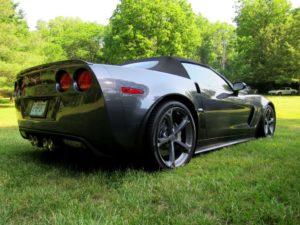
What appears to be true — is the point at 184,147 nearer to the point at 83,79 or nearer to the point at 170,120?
the point at 170,120

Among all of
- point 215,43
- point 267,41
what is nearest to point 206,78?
point 267,41

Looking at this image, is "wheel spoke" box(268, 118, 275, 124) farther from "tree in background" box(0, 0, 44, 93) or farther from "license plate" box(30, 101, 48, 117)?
"tree in background" box(0, 0, 44, 93)

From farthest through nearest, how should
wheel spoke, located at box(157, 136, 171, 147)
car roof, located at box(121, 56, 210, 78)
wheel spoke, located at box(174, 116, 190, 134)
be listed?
car roof, located at box(121, 56, 210, 78)
wheel spoke, located at box(174, 116, 190, 134)
wheel spoke, located at box(157, 136, 171, 147)

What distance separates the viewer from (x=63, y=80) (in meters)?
2.79

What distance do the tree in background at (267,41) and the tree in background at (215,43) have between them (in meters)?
10.4

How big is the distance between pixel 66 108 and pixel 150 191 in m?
1.00

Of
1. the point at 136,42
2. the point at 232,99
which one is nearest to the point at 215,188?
the point at 232,99

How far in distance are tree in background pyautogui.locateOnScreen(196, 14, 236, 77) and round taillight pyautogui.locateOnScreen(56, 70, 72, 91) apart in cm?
5488

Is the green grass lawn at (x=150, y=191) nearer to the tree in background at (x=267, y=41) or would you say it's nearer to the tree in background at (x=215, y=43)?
the tree in background at (x=267, y=41)

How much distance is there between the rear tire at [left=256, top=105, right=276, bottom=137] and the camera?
498cm

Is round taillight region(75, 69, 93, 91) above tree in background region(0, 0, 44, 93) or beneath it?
beneath

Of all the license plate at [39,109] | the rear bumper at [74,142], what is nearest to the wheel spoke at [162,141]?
the rear bumper at [74,142]

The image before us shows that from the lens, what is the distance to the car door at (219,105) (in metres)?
3.53

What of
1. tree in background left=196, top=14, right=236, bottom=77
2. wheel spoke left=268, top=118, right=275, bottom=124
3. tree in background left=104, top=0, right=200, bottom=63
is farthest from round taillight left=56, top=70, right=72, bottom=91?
tree in background left=196, top=14, right=236, bottom=77
